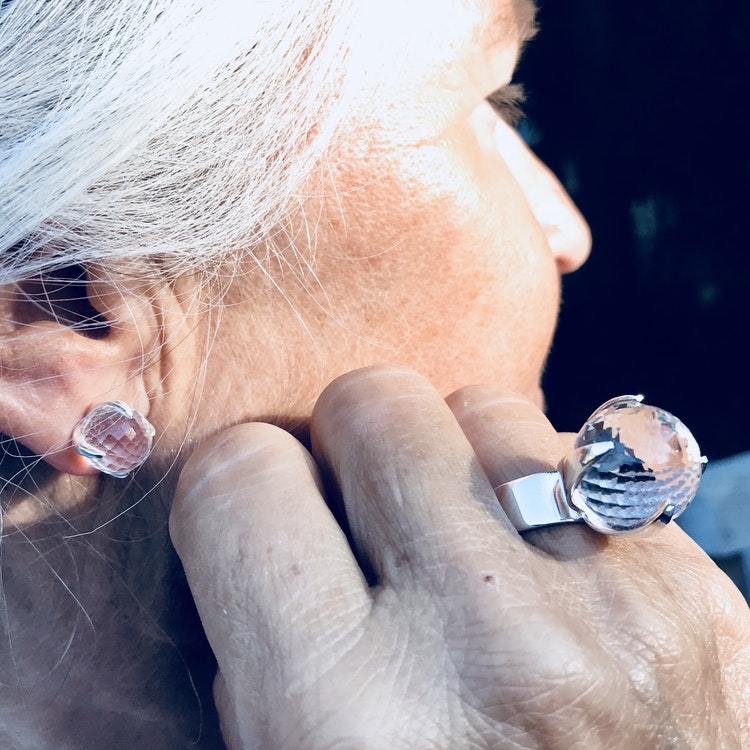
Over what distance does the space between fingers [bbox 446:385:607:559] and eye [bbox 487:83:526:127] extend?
1.91ft

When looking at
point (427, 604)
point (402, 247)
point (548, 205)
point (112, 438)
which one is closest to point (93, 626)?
point (112, 438)

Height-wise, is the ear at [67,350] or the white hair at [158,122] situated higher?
the white hair at [158,122]

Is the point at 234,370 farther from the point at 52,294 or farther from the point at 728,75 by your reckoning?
the point at 728,75

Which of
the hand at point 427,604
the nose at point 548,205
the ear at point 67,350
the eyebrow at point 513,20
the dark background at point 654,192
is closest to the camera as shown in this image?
the hand at point 427,604

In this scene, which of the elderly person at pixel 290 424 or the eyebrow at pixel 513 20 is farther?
the eyebrow at pixel 513 20

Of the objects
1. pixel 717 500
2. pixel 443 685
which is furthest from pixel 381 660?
pixel 717 500

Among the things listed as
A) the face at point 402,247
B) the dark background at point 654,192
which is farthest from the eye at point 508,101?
the dark background at point 654,192

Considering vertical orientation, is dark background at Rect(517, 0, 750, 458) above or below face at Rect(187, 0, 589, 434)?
below

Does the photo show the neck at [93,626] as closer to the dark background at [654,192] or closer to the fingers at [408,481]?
the fingers at [408,481]

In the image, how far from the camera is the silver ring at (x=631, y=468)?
2.21ft

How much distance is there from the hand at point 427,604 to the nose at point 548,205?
443 millimetres

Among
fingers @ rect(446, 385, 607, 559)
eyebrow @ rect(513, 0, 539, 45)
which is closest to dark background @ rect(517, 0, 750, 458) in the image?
eyebrow @ rect(513, 0, 539, 45)

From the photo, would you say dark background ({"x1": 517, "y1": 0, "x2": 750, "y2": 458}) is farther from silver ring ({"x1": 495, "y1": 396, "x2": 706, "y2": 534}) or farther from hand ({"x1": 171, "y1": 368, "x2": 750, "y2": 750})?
silver ring ({"x1": 495, "y1": 396, "x2": 706, "y2": 534})

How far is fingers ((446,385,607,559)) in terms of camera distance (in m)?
0.75
